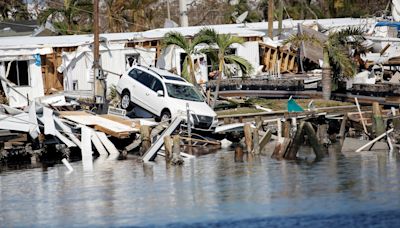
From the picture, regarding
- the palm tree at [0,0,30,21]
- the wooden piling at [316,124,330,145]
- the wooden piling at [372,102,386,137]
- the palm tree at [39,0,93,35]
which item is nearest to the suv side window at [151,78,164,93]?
the wooden piling at [316,124,330,145]

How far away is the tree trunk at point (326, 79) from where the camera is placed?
45.9m

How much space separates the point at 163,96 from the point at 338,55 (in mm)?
9439

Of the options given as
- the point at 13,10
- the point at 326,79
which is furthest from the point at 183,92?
the point at 13,10

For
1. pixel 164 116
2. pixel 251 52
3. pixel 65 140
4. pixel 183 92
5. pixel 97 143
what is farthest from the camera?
pixel 251 52

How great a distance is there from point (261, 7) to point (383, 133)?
45.0 metres

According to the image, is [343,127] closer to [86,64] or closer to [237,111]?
[237,111]

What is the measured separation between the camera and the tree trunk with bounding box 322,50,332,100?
45875mm

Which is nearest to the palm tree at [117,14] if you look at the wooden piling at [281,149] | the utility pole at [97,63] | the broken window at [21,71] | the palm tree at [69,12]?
the palm tree at [69,12]

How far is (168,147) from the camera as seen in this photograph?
115 feet

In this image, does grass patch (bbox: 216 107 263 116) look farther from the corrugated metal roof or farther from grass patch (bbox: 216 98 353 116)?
the corrugated metal roof

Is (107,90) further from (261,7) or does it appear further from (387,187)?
(261,7)

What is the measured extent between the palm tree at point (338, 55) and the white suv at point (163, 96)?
23.2 ft

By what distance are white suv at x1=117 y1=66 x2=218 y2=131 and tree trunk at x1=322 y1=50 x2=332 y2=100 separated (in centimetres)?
689

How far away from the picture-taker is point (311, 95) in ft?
157
